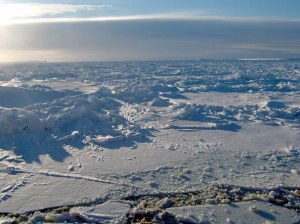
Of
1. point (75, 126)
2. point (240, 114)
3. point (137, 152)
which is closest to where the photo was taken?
point (137, 152)

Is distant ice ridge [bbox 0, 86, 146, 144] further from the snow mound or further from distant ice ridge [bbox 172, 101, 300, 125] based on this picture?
distant ice ridge [bbox 172, 101, 300, 125]

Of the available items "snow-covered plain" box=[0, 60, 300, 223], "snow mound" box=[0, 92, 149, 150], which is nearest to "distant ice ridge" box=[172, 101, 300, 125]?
"snow-covered plain" box=[0, 60, 300, 223]

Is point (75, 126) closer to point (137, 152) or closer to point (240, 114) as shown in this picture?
point (137, 152)

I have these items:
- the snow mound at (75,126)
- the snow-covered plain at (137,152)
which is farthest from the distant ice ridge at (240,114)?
the snow mound at (75,126)

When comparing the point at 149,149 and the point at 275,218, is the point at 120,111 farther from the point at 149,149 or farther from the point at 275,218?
the point at 275,218

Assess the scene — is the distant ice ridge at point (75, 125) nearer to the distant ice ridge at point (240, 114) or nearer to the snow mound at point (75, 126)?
the snow mound at point (75, 126)

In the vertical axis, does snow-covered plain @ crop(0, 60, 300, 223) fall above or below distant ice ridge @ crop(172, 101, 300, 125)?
below

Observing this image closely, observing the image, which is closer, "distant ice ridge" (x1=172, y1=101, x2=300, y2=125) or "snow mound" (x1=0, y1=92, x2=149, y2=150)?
"snow mound" (x1=0, y1=92, x2=149, y2=150)

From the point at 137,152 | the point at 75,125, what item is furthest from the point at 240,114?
the point at 75,125
